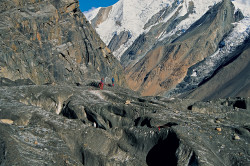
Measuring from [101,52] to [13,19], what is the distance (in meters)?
21.5

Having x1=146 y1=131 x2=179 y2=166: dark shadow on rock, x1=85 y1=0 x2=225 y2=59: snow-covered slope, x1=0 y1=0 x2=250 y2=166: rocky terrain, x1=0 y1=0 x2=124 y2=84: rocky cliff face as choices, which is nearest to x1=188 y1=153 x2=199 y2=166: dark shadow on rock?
x1=0 y1=0 x2=250 y2=166: rocky terrain

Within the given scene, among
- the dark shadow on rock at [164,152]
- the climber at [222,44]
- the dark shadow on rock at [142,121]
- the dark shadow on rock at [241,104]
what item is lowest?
the dark shadow on rock at [164,152]

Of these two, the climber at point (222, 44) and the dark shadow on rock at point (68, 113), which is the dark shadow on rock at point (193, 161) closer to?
the dark shadow on rock at point (68, 113)

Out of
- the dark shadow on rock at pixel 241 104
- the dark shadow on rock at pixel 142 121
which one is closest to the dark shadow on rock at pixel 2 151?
the dark shadow on rock at pixel 142 121

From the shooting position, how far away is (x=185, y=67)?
10769 cm

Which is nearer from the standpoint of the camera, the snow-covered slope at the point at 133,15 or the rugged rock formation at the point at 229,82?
the rugged rock formation at the point at 229,82

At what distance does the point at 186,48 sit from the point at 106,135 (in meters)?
99.3

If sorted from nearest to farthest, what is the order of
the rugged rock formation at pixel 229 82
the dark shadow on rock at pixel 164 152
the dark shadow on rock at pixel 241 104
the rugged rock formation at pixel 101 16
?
1. the dark shadow on rock at pixel 164 152
2. the dark shadow on rock at pixel 241 104
3. the rugged rock formation at pixel 229 82
4. the rugged rock formation at pixel 101 16

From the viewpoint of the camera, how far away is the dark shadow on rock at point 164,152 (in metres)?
15.6

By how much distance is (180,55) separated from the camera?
111125 millimetres

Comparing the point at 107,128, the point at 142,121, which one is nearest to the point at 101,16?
the point at 142,121

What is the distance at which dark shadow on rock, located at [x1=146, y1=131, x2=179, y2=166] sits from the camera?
15.6 meters

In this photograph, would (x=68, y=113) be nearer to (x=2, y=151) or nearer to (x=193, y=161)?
(x=193, y=161)

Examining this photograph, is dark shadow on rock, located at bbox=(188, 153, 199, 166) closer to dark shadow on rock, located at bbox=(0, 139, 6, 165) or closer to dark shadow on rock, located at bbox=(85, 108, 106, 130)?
dark shadow on rock, located at bbox=(85, 108, 106, 130)
